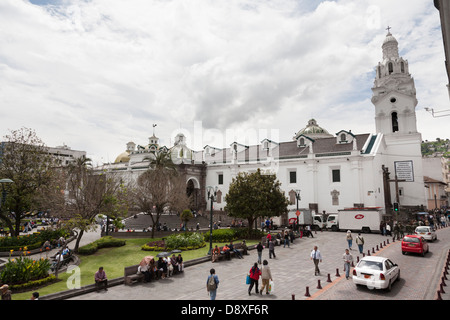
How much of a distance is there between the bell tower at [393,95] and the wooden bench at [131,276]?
45115 mm

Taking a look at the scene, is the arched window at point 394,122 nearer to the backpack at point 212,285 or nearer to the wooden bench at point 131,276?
the wooden bench at point 131,276

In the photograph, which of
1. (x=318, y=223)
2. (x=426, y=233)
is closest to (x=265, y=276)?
(x=426, y=233)

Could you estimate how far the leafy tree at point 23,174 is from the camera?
24484mm

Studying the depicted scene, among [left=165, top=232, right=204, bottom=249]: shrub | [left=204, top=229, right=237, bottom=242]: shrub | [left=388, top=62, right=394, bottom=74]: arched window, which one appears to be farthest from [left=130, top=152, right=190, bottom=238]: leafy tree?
[left=388, top=62, right=394, bottom=74]: arched window

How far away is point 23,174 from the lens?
24.6m

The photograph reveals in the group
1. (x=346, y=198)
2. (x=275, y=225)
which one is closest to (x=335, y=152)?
(x=346, y=198)

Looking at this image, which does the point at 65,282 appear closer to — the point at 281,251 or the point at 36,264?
the point at 36,264

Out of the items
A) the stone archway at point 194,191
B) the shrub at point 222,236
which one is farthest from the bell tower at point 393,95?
the shrub at point 222,236

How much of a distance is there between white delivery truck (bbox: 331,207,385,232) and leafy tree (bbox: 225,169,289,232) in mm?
7845

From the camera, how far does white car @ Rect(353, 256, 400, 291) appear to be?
11273mm

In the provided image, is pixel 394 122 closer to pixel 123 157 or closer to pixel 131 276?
pixel 131 276

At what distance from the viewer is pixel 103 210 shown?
21578mm
